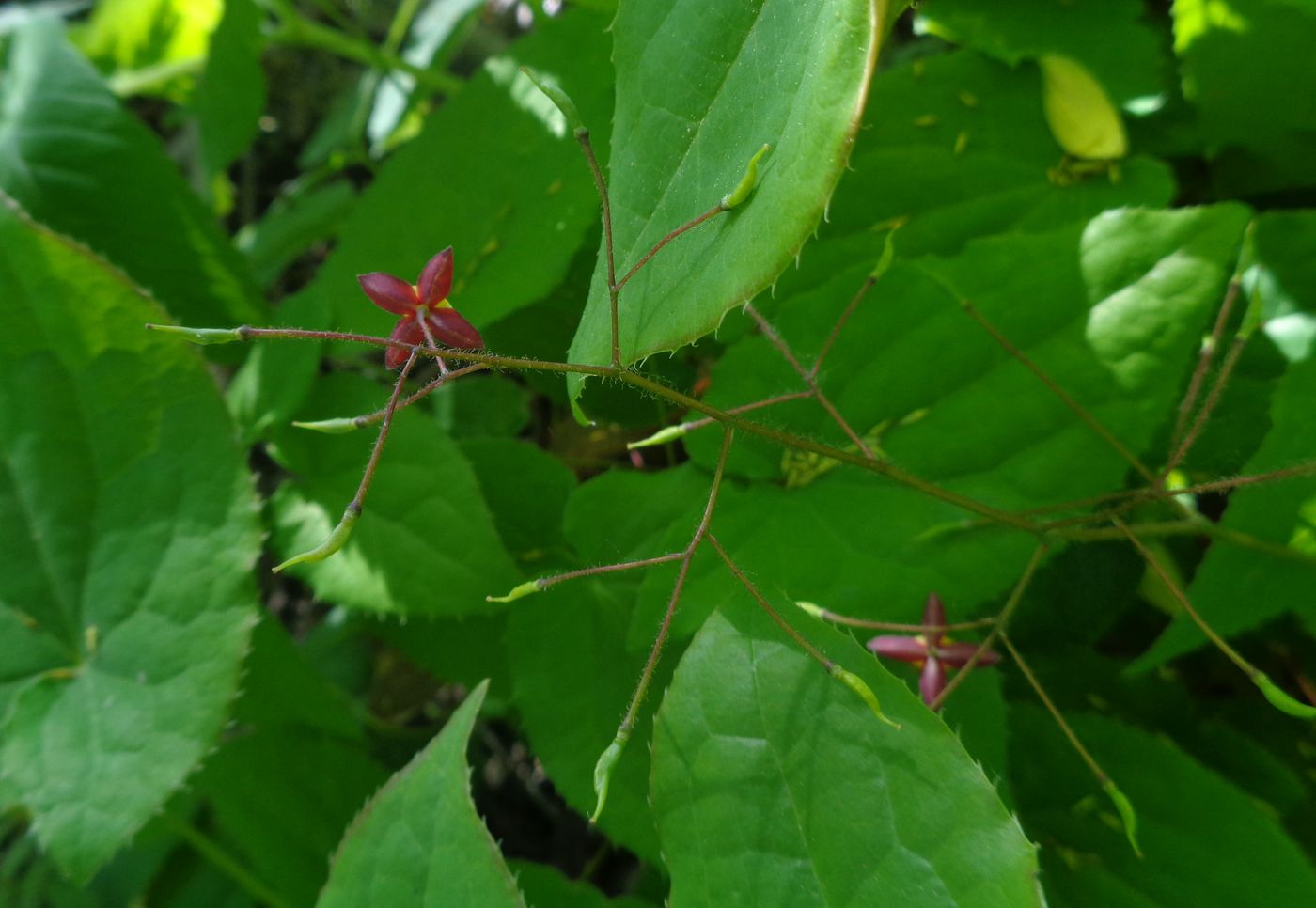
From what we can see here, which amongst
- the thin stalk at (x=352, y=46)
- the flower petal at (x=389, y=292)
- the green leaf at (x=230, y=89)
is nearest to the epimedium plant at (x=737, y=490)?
the flower petal at (x=389, y=292)

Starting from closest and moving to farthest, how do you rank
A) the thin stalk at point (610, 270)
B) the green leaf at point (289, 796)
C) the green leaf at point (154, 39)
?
the thin stalk at point (610, 270), the green leaf at point (289, 796), the green leaf at point (154, 39)

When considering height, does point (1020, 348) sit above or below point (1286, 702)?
above

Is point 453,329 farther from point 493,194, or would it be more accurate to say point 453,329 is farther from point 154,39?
point 154,39

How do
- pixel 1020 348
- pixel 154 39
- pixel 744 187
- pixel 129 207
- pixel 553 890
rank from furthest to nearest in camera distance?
pixel 154 39 < pixel 129 207 < pixel 553 890 < pixel 1020 348 < pixel 744 187

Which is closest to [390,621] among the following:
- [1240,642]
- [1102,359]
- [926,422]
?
[926,422]

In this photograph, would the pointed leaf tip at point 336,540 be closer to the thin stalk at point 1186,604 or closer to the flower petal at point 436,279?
the flower petal at point 436,279

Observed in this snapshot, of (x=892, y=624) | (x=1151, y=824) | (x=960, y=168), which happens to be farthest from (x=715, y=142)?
(x=1151, y=824)
